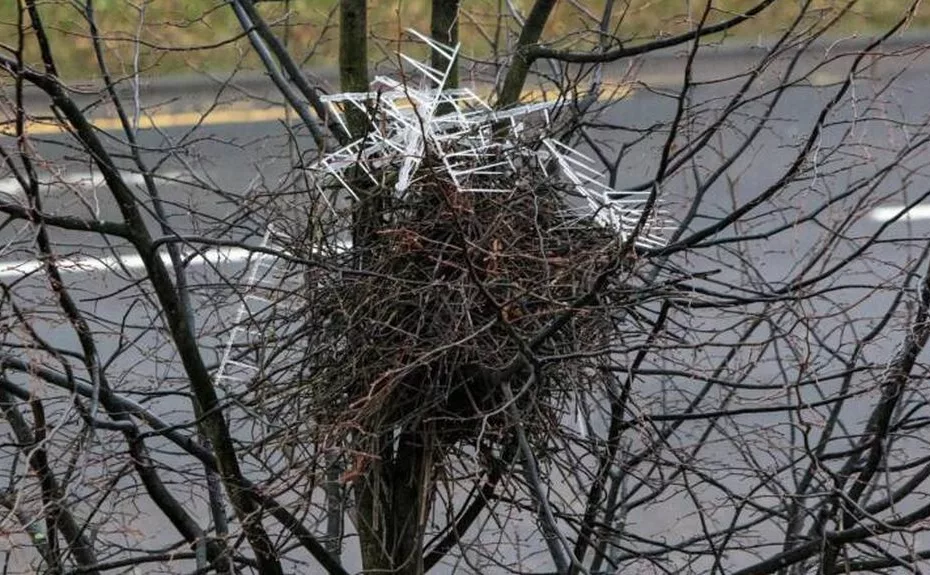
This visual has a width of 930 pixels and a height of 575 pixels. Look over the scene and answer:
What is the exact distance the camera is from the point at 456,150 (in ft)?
7.82

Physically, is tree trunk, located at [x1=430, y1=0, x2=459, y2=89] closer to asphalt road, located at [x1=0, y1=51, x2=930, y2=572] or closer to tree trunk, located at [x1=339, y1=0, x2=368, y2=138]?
tree trunk, located at [x1=339, y1=0, x2=368, y2=138]

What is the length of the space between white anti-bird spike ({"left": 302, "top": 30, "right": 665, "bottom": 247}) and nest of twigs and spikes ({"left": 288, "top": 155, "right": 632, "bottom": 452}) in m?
0.04

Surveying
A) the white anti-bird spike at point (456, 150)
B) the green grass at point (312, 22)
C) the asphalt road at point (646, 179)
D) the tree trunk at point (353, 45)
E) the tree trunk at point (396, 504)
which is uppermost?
the green grass at point (312, 22)

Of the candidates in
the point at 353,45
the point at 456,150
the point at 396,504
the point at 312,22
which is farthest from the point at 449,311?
the point at 312,22

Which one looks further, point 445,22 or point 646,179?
point 646,179

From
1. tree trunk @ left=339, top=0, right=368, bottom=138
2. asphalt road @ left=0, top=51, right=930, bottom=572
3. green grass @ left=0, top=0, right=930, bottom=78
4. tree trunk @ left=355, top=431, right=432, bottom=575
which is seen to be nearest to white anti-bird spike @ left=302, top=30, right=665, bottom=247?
tree trunk @ left=339, top=0, right=368, bottom=138

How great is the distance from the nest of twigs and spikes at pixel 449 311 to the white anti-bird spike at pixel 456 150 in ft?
0.13

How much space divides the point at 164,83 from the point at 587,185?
5457mm

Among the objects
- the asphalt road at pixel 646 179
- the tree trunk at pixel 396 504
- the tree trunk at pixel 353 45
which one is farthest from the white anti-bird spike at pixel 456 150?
the asphalt road at pixel 646 179

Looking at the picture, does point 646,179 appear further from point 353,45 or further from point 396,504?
point 396,504

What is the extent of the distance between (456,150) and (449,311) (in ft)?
1.30

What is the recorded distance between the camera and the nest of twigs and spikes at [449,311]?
83.7 inches

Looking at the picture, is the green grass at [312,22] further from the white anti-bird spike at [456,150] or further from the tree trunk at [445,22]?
the white anti-bird spike at [456,150]

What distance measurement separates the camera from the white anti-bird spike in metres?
2.29
